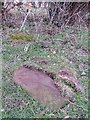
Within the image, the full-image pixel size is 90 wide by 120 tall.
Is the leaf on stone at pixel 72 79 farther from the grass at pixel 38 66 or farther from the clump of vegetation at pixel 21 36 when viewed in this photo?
the clump of vegetation at pixel 21 36

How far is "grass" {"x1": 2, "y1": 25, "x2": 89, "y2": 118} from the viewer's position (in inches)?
120

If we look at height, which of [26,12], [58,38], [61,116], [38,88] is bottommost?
[61,116]

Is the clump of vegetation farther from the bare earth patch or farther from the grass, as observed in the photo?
the bare earth patch

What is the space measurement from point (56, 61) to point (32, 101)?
1.08m

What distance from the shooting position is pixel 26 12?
565 centimetres

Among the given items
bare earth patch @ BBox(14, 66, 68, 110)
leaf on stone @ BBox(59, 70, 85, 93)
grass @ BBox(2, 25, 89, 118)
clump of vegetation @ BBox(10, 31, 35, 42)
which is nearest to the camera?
grass @ BBox(2, 25, 89, 118)

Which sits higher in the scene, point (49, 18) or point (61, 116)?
point (49, 18)

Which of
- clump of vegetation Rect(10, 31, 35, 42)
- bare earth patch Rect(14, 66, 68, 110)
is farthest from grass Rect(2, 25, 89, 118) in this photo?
clump of vegetation Rect(10, 31, 35, 42)

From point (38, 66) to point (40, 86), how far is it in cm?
49

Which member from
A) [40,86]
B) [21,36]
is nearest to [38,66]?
[40,86]

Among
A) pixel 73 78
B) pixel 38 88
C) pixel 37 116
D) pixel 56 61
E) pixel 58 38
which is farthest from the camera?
pixel 58 38

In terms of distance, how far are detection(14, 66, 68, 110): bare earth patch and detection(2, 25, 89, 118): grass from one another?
2.4 inches

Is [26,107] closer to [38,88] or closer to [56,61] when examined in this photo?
[38,88]

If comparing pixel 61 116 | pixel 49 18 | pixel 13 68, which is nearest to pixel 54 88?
pixel 61 116
